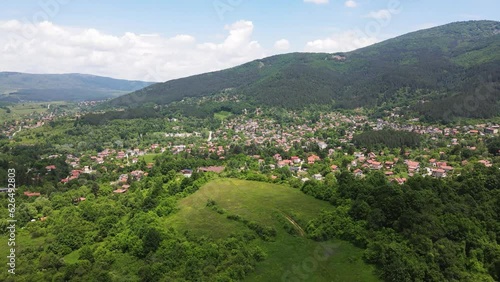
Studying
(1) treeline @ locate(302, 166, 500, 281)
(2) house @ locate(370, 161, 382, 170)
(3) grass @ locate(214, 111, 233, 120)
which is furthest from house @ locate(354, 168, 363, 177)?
(3) grass @ locate(214, 111, 233, 120)

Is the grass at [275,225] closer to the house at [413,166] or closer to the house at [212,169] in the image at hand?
the house at [212,169]

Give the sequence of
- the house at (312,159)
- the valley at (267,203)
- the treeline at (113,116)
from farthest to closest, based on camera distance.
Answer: the treeline at (113,116)
the house at (312,159)
the valley at (267,203)

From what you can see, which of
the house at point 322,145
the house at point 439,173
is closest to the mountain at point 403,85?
the house at point 322,145

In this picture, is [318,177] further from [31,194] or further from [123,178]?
[31,194]

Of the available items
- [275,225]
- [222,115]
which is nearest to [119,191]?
[275,225]

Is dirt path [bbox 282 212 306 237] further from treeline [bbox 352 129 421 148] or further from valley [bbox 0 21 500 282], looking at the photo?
treeline [bbox 352 129 421 148]

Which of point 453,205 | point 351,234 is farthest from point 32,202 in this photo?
point 453,205
